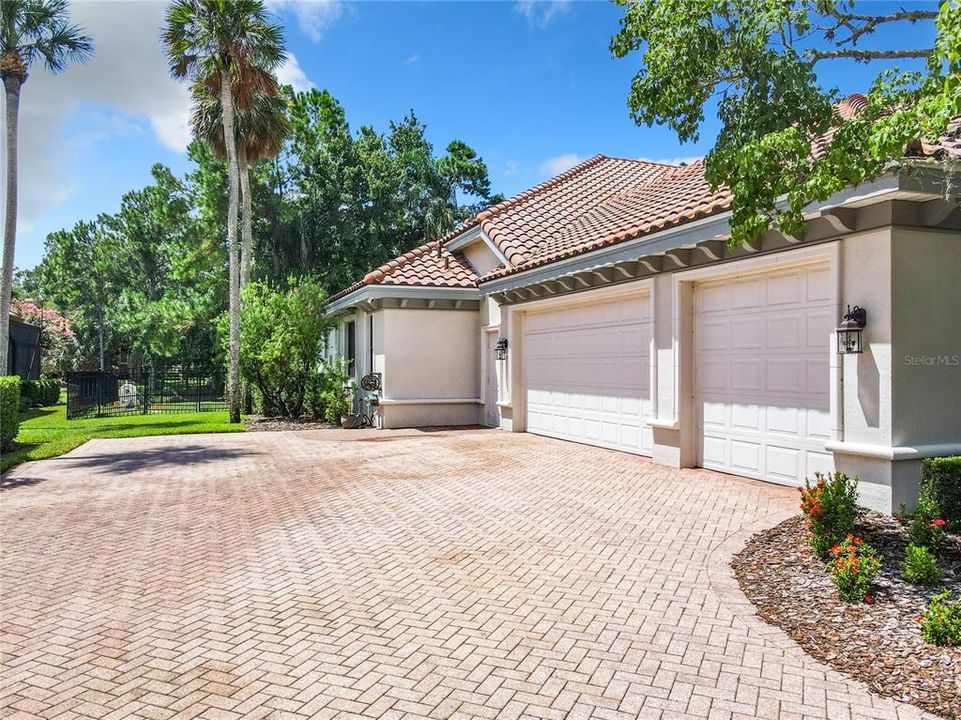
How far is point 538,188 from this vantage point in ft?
62.4

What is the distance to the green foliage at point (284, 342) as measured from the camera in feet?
60.3

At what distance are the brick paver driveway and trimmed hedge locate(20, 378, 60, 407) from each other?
1902 centimetres

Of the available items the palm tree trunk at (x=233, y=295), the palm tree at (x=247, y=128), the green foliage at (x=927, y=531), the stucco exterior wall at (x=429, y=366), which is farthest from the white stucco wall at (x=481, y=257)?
the green foliage at (x=927, y=531)

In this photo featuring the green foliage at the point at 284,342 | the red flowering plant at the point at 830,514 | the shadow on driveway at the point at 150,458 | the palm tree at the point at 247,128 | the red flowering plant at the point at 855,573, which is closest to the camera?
the red flowering plant at the point at 855,573

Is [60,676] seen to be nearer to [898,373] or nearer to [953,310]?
[898,373]

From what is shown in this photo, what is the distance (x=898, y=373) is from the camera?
6645 millimetres

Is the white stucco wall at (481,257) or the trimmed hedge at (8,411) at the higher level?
the white stucco wall at (481,257)

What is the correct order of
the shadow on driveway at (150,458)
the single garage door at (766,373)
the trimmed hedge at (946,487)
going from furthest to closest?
the shadow on driveway at (150,458)
the single garage door at (766,373)
the trimmed hedge at (946,487)

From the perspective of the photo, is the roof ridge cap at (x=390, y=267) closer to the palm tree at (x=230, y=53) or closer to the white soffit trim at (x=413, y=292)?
the white soffit trim at (x=413, y=292)

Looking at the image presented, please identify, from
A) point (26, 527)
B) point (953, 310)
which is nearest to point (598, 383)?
point (953, 310)

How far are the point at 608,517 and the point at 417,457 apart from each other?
17.1 feet

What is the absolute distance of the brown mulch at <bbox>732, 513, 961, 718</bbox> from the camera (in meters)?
3.46

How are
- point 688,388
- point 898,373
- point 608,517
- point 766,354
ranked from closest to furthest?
point 898,373 < point 608,517 < point 766,354 < point 688,388

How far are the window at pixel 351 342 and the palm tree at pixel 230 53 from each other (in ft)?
11.7
